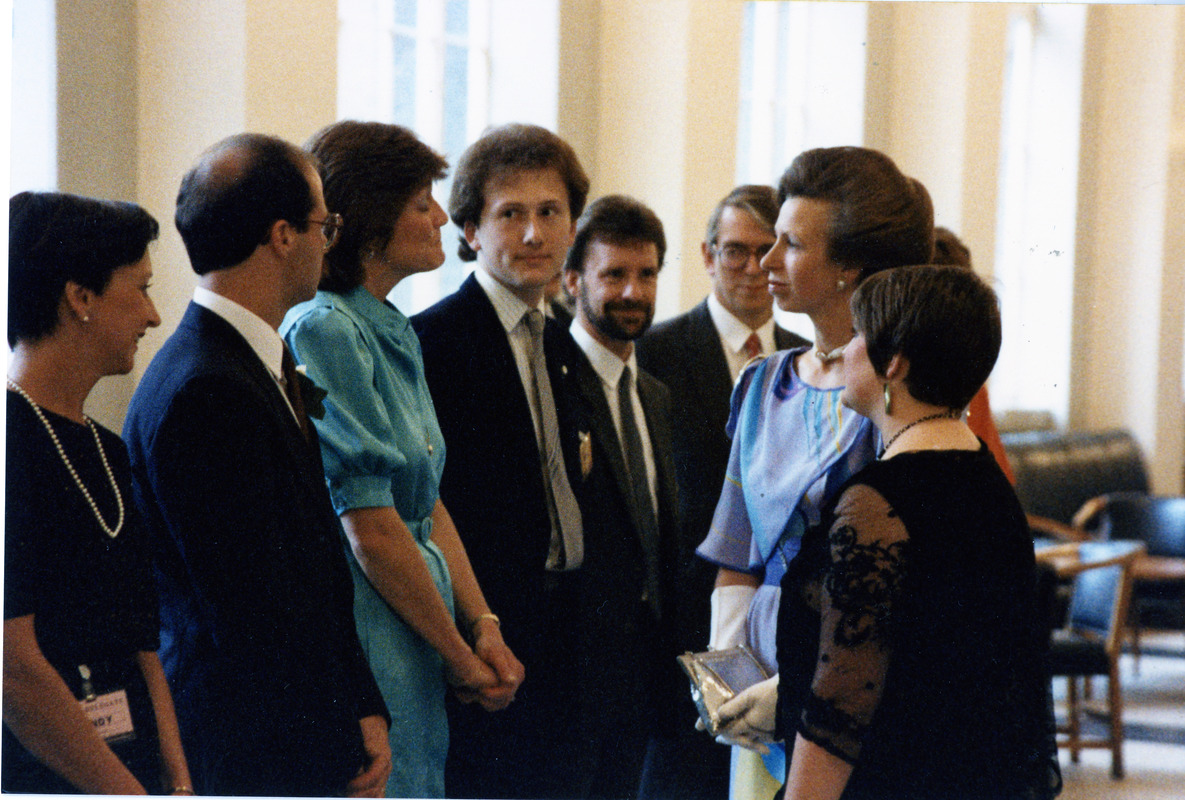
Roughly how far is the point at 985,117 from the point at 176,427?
14.8ft

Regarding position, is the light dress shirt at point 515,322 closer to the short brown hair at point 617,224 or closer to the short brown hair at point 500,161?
the short brown hair at point 500,161

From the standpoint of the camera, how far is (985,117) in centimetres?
525

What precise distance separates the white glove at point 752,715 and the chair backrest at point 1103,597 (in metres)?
3.29

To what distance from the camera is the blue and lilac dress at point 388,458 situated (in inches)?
80.3

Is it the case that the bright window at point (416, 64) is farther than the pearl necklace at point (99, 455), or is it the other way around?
the bright window at point (416, 64)

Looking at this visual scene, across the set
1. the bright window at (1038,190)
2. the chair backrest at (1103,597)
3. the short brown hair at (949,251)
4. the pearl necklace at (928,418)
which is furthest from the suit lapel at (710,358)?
the chair backrest at (1103,597)

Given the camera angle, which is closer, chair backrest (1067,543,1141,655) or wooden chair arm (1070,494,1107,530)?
chair backrest (1067,543,1141,655)

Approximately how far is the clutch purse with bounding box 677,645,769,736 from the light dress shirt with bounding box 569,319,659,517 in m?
0.75

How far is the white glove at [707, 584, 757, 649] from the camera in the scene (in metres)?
2.20

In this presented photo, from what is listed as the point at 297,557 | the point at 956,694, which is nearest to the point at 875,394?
the point at 956,694

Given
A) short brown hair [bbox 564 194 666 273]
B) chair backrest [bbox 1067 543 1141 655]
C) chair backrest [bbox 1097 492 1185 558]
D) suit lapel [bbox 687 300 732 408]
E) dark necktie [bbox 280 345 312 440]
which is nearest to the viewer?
dark necktie [bbox 280 345 312 440]

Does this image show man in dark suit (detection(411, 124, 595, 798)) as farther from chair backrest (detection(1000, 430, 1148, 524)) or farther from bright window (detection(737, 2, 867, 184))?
chair backrest (detection(1000, 430, 1148, 524))

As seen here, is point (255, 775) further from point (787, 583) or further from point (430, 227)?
point (430, 227)

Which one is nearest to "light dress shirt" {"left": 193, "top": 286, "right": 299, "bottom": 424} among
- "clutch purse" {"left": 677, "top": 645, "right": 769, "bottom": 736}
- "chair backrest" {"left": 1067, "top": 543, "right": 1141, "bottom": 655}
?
"clutch purse" {"left": 677, "top": 645, "right": 769, "bottom": 736}
